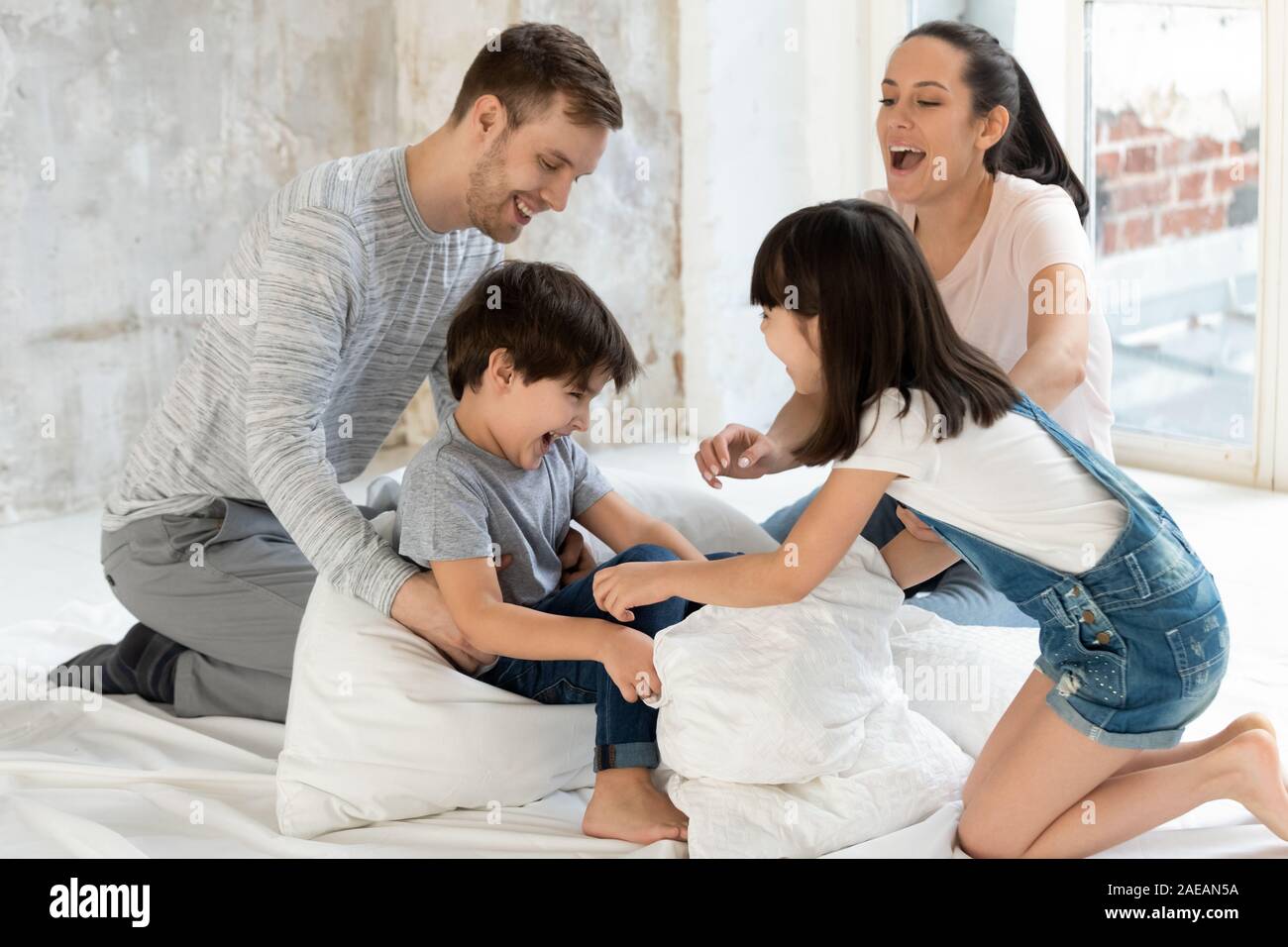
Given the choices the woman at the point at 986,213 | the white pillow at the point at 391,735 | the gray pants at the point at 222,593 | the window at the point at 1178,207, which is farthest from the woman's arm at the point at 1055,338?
the window at the point at 1178,207

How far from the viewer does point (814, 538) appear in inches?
63.4

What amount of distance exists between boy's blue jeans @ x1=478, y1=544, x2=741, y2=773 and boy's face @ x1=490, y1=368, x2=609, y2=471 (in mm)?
188

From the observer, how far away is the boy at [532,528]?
1.76 meters

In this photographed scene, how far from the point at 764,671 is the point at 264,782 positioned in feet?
2.55

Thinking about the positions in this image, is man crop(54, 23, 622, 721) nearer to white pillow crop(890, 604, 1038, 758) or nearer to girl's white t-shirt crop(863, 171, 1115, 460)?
white pillow crop(890, 604, 1038, 758)

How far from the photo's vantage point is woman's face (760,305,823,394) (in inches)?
63.4

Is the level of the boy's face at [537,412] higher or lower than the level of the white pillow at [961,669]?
higher

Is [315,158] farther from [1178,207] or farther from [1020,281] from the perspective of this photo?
[1020,281]

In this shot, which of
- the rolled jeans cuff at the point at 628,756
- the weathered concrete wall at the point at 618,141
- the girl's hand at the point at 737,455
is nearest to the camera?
A: the rolled jeans cuff at the point at 628,756

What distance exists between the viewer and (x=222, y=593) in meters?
2.18

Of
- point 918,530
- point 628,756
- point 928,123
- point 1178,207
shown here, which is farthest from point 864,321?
point 1178,207

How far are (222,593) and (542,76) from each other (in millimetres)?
914

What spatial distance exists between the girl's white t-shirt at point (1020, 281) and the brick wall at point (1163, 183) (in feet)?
5.43

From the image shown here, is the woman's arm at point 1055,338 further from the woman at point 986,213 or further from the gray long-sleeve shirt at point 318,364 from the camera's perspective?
the gray long-sleeve shirt at point 318,364
